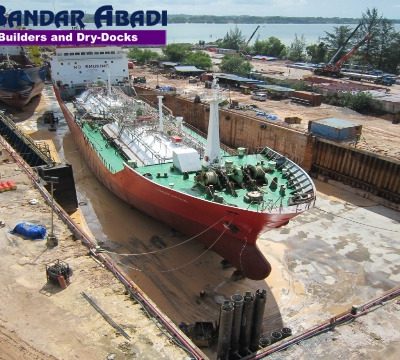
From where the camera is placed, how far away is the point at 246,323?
10.6 metres

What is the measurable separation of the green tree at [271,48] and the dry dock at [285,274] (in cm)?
6739

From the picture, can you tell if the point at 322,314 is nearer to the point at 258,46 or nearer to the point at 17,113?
the point at 17,113

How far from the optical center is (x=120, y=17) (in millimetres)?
35500

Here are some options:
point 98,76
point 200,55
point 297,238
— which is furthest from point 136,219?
point 200,55

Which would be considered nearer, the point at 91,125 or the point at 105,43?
the point at 91,125

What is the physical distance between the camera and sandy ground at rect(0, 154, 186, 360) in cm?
868

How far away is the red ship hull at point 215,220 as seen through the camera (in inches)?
534

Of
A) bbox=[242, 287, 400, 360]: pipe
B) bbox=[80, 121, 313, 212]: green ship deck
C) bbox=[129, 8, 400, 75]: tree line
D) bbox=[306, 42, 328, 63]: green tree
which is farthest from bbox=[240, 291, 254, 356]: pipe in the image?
bbox=[306, 42, 328, 63]: green tree

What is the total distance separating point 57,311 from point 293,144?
20523 mm

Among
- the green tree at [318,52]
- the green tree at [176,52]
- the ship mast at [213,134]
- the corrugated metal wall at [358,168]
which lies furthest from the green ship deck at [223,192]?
the green tree at [318,52]

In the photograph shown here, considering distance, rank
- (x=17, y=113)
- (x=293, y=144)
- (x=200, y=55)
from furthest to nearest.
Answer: (x=200, y=55) < (x=17, y=113) < (x=293, y=144)

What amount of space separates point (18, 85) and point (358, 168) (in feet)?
96.7

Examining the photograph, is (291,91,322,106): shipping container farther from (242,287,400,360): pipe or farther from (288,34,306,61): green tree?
(288,34,306,61): green tree

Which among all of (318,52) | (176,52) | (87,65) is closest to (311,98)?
(87,65)
